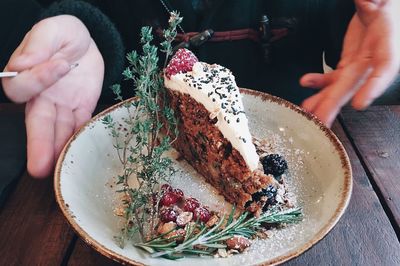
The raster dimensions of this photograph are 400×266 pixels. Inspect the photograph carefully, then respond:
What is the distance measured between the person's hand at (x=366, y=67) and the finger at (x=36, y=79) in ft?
1.54

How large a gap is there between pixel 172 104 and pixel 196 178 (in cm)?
16

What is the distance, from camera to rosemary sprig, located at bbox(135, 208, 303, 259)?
27.8 inches

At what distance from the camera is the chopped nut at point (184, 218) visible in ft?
2.53

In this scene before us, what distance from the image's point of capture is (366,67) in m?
0.83

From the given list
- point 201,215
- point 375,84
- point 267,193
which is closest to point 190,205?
point 201,215

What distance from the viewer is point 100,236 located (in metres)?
0.71

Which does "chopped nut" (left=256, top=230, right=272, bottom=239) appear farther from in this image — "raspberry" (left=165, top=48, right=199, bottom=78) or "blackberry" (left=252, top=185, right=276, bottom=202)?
"raspberry" (left=165, top=48, right=199, bottom=78)

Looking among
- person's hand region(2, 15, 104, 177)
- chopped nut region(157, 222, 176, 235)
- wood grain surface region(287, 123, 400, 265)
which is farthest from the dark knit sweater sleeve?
wood grain surface region(287, 123, 400, 265)

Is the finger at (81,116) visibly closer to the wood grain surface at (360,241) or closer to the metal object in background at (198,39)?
the metal object in background at (198,39)

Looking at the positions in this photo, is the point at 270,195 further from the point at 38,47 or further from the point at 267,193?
the point at 38,47

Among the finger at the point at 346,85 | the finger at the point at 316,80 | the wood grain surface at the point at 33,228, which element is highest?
the finger at the point at 346,85

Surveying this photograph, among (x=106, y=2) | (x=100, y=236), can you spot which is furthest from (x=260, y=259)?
(x=106, y=2)

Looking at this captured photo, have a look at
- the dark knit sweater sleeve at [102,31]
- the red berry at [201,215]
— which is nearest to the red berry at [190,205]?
the red berry at [201,215]

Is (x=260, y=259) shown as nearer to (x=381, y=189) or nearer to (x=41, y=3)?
(x=381, y=189)
